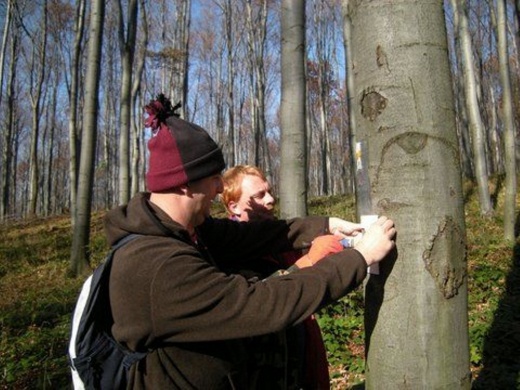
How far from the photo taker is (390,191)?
3.99 feet

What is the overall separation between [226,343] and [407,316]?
0.58m

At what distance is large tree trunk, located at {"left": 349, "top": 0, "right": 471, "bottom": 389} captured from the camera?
46.4 inches

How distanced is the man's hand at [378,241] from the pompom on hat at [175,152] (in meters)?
0.58

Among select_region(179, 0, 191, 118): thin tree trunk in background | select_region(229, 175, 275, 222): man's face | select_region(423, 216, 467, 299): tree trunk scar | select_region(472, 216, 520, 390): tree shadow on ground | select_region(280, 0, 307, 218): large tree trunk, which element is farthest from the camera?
select_region(179, 0, 191, 118): thin tree trunk in background

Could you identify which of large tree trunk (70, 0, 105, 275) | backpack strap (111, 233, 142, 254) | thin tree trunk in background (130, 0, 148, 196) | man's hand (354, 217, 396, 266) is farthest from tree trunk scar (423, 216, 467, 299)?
thin tree trunk in background (130, 0, 148, 196)

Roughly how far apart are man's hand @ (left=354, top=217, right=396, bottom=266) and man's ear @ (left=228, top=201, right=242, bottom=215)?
58.4 inches

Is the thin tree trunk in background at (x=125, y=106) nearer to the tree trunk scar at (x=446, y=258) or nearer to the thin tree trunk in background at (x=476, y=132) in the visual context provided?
the thin tree trunk in background at (x=476, y=132)

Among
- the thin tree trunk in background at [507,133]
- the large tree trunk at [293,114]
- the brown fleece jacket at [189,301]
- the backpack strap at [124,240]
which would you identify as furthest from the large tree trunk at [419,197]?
the thin tree trunk in background at [507,133]

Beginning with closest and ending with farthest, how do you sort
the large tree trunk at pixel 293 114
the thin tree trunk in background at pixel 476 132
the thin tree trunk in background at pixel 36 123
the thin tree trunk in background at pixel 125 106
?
the large tree trunk at pixel 293 114
the thin tree trunk in background at pixel 476 132
the thin tree trunk in background at pixel 125 106
the thin tree trunk in background at pixel 36 123

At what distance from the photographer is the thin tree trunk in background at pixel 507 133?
8016mm

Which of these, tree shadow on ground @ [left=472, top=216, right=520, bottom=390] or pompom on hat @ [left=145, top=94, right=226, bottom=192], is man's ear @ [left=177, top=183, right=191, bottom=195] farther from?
tree shadow on ground @ [left=472, top=216, right=520, bottom=390]

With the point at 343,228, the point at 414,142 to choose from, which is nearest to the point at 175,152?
the point at 414,142

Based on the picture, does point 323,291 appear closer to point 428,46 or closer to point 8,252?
point 428,46

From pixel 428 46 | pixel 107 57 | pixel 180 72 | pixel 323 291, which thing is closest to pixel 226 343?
pixel 323 291
